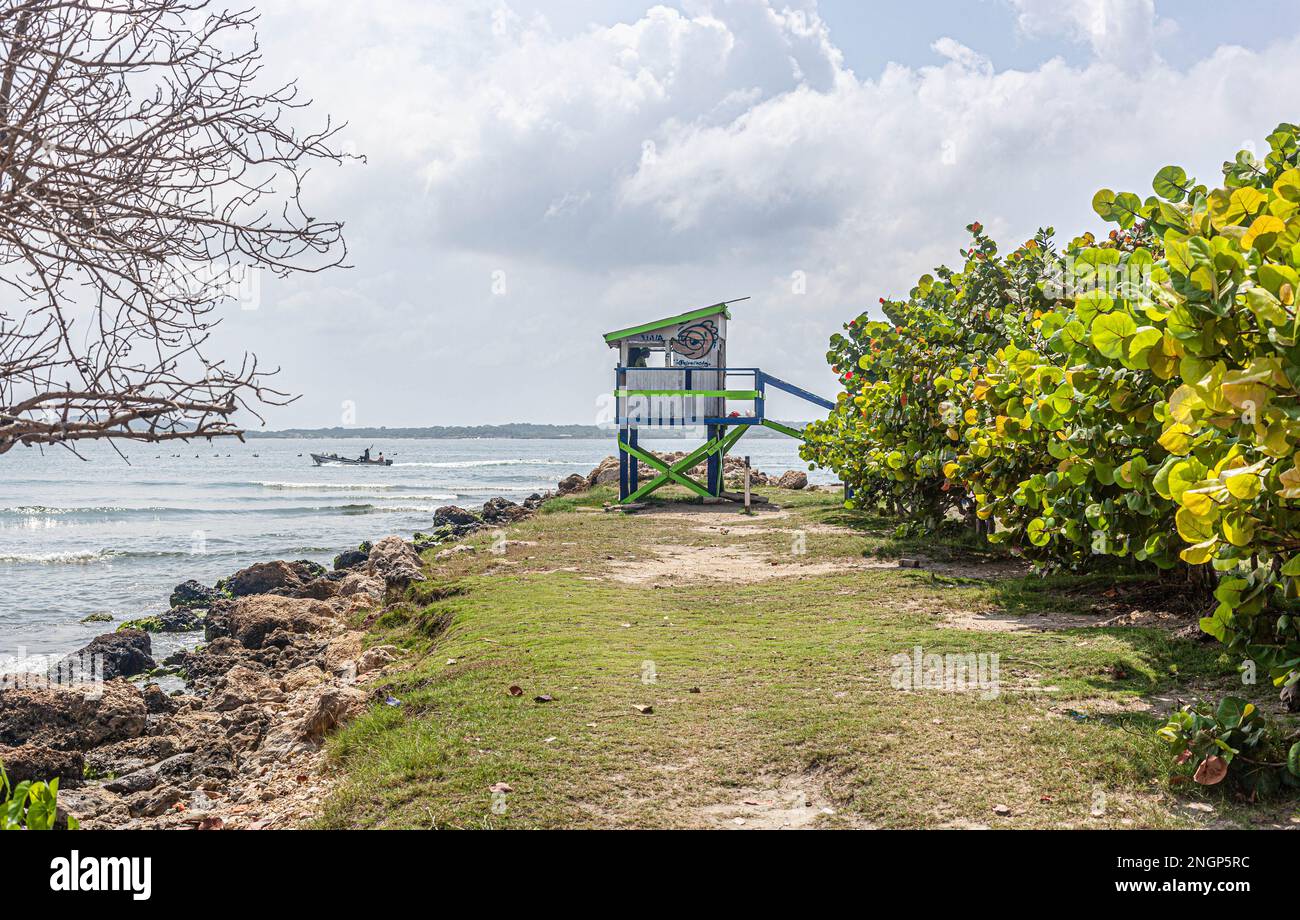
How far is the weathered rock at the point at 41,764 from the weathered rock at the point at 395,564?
21.6 feet

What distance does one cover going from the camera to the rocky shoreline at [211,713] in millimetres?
Result: 6797

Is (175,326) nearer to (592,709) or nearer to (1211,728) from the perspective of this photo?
(592,709)

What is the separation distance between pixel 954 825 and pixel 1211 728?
145cm

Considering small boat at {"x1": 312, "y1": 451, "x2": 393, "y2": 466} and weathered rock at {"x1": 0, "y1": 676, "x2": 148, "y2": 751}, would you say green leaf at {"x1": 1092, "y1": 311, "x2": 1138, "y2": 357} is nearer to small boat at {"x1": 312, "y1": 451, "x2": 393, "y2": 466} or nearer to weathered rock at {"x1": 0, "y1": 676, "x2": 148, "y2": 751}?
weathered rock at {"x1": 0, "y1": 676, "x2": 148, "y2": 751}

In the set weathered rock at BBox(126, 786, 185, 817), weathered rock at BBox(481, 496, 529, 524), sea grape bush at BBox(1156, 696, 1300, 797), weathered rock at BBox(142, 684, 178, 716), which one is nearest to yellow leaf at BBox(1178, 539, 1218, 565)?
sea grape bush at BBox(1156, 696, 1300, 797)

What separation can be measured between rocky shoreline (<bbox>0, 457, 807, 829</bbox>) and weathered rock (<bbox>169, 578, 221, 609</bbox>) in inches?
72.3

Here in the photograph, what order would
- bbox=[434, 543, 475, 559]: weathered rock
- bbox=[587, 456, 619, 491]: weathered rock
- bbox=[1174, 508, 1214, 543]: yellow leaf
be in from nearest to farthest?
bbox=[1174, 508, 1214, 543]: yellow leaf < bbox=[434, 543, 475, 559]: weathered rock < bbox=[587, 456, 619, 491]: weathered rock

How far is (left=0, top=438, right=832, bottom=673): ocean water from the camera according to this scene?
18531 millimetres

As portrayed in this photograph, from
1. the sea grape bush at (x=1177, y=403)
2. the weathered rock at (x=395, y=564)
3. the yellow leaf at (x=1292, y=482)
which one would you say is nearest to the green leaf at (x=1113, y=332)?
the sea grape bush at (x=1177, y=403)

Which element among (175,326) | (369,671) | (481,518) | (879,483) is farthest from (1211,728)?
(481,518)

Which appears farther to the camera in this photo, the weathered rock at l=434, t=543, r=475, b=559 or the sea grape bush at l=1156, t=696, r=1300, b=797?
the weathered rock at l=434, t=543, r=475, b=559

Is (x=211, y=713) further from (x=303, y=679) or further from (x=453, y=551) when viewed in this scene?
(x=453, y=551)

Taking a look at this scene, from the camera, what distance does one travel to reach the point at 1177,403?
3.67m
